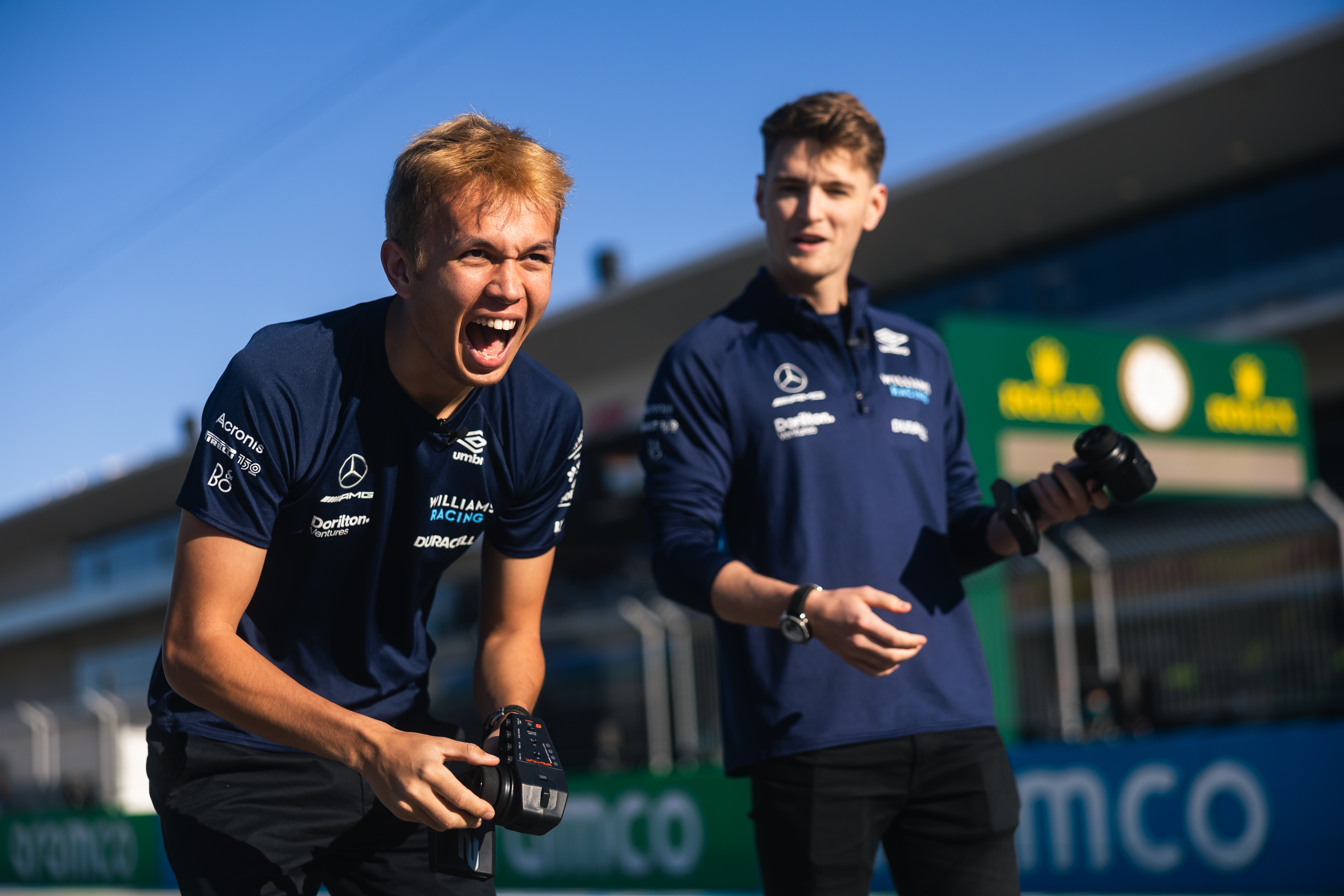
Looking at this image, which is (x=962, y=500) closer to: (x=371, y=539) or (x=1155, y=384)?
(x=371, y=539)

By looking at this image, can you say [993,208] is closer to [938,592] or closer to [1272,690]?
[1272,690]

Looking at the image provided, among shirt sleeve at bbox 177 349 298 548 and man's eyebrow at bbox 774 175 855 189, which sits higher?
man's eyebrow at bbox 774 175 855 189

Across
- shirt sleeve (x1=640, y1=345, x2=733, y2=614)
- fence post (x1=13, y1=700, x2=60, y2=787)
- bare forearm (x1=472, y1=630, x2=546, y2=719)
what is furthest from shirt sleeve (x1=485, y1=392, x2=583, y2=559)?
fence post (x1=13, y1=700, x2=60, y2=787)

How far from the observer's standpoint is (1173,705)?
41.3 ft

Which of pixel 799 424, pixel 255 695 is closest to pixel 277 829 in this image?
pixel 255 695

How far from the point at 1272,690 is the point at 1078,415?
470 centimetres

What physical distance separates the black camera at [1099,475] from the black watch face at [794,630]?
0.53 meters

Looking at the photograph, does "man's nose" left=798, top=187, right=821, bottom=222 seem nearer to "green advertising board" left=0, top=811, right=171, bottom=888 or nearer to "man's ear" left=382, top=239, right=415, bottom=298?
"man's ear" left=382, top=239, right=415, bottom=298

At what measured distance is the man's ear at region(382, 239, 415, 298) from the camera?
93.0 inches

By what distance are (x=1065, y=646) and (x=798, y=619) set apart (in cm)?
996

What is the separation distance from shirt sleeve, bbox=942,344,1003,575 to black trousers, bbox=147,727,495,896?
4.22 feet

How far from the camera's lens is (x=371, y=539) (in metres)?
2.53

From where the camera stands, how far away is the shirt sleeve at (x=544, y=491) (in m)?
2.67

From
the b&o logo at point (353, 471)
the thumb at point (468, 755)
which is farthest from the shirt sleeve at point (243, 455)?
the thumb at point (468, 755)
